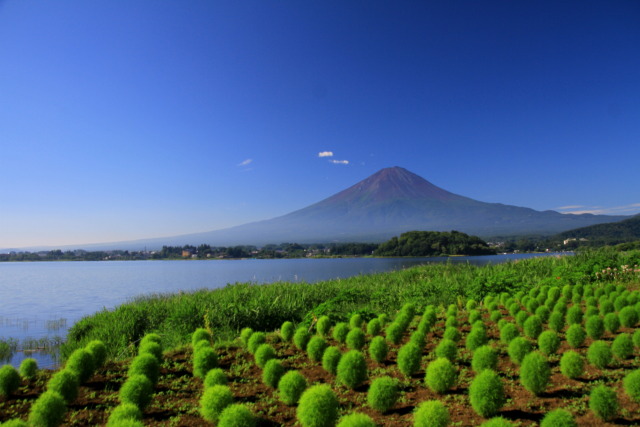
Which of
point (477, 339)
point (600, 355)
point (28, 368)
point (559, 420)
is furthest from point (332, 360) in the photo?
point (28, 368)

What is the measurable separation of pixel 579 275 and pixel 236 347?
12.1 metres

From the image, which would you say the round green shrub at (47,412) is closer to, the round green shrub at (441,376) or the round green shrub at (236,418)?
the round green shrub at (236,418)

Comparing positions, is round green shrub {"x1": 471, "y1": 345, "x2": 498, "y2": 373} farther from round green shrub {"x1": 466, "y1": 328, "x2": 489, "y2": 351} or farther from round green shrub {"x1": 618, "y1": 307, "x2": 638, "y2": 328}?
round green shrub {"x1": 618, "y1": 307, "x2": 638, "y2": 328}

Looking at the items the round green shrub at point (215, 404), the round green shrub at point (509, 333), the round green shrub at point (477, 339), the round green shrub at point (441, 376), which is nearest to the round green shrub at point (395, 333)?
the round green shrub at point (477, 339)

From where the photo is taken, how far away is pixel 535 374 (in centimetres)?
410

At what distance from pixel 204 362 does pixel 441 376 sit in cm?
348

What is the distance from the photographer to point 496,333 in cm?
728

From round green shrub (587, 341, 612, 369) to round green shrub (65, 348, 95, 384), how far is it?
7.22 m

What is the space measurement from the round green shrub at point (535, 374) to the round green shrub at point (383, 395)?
153 cm

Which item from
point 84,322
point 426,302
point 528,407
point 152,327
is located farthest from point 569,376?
point 84,322

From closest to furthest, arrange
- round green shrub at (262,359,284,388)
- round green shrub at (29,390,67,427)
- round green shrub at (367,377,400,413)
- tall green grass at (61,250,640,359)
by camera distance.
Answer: round green shrub at (29,390,67,427)
round green shrub at (367,377,400,413)
round green shrub at (262,359,284,388)
tall green grass at (61,250,640,359)

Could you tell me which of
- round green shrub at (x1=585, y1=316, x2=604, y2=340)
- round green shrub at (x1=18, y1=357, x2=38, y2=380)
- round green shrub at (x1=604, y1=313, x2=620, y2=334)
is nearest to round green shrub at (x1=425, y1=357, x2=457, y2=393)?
round green shrub at (x1=585, y1=316, x2=604, y2=340)

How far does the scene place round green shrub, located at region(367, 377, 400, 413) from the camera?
4023 millimetres

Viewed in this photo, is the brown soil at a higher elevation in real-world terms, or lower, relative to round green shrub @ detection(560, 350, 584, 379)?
lower
